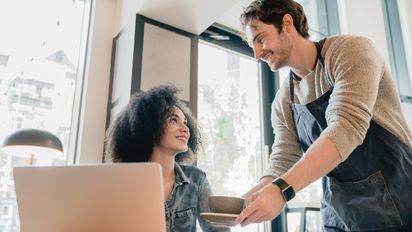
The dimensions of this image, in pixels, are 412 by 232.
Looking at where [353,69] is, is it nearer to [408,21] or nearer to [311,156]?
[311,156]

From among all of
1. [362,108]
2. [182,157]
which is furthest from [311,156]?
[182,157]

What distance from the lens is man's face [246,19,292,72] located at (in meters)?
1.39

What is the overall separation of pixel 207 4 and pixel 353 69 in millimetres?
1843

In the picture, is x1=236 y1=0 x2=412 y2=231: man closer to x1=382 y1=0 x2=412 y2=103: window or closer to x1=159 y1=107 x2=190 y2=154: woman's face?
x1=159 y1=107 x2=190 y2=154: woman's face

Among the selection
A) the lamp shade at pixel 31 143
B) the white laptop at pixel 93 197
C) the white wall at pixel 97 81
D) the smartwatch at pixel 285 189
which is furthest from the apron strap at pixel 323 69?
the white wall at pixel 97 81

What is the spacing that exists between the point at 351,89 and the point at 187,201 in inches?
32.2

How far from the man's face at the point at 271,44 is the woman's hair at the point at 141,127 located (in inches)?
24.6

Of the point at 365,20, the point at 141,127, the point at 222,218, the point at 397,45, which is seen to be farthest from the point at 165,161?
the point at 397,45

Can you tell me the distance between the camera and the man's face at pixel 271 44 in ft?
4.55

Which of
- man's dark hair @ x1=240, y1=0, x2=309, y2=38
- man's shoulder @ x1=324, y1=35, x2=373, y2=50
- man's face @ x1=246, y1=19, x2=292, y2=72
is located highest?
man's dark hair @ x1=240, y1=0, x2=309, y2=38

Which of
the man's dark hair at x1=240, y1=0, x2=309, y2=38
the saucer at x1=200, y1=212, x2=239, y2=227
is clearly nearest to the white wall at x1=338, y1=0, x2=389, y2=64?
the man's dark hair at x1=240, y1=0, x2=309, y2=38

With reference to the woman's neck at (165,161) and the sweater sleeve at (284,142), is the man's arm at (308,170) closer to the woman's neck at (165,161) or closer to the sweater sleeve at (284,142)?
the sweater sleeve at (284,142)

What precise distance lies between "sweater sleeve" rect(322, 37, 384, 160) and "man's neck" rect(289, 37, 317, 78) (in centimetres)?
9

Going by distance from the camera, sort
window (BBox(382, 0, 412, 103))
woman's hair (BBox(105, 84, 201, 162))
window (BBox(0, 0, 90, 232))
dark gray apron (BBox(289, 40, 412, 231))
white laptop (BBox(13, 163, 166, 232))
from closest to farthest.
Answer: white laptop (BBox(13, 163, 166, 232)), dark gray apron (BBox(289, 40, 412, 231)), woman's hair (BBox(105, 84, 201, 162)), window (BBox(0, 0, 90, 232)), window (BBox(382, 0, 412, 103))
